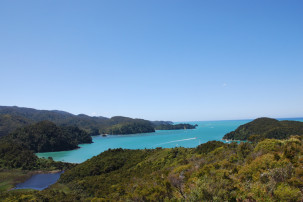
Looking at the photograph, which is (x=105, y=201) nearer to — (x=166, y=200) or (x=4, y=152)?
(x=166, y=200)

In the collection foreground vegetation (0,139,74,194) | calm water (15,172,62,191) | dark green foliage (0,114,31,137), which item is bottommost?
calm water (15,172,62,191)

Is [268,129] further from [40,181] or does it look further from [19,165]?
[19,165]

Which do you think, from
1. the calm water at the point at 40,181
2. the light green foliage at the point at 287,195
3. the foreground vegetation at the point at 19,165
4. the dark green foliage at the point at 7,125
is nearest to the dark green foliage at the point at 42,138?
the dark green foliage at the point at 7,125

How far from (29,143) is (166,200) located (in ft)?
446

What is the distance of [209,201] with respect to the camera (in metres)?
11.1

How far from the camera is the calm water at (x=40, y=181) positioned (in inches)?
1929

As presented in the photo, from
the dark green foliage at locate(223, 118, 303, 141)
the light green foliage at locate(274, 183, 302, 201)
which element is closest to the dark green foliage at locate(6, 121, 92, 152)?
the dark green foliage at locate(223, 118, 303, 141)

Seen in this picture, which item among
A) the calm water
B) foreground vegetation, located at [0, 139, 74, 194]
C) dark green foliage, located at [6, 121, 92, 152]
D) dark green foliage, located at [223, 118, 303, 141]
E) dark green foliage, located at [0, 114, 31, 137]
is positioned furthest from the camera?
dark green foliage, located at [0, 114, 31, 137]

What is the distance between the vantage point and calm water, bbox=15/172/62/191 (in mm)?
49003

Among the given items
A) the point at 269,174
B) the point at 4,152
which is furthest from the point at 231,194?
the point at 4,152

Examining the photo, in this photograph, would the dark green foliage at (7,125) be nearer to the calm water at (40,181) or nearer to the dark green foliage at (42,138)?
the dark green foliage at (42,138)

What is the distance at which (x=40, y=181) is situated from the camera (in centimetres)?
5466

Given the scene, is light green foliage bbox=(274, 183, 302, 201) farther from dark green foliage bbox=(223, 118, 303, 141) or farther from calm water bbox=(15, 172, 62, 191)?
dark green foliage bbox=(223, 118, 303, 141)

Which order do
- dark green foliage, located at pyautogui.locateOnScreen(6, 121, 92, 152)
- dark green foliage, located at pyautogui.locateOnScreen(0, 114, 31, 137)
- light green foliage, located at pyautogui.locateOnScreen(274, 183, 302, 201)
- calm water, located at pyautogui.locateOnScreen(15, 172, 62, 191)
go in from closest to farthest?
1. light green foliage, located at pyautogui.locateOnScreen(274, 183, 302, 201)
2. calm water, located at pyautogui.locateOnScreen(15, 172, 62, 191)
3. dark green foliage, located at pyautogui.locateOnScreen(6, 121, 92, 152)
4. dark green foliage, located at pyautogui.locateOnScreen(0, 114, 31, 137)
